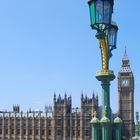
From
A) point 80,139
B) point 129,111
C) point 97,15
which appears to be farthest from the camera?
point 129,111

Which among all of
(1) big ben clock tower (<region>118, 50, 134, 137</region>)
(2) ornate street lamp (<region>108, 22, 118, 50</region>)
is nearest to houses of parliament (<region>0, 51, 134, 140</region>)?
(1) big ben clock tower (<region>118, 50, 134, 137</region>)

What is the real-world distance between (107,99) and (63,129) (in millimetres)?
91358

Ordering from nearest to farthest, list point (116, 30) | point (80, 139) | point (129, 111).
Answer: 1. point (116, 30)
2. point (80, 139)
3. point (129, 111)

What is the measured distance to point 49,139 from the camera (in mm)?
102625

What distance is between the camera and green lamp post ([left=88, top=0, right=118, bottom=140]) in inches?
427

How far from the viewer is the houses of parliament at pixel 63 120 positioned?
100m

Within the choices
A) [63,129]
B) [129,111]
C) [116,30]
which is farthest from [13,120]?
[116,30]

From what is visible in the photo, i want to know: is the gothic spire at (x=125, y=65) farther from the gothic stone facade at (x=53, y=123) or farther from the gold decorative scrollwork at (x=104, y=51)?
the gold decorative scrollwork at (x=104, y=51)

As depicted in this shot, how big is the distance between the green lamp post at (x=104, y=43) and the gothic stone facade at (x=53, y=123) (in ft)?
288

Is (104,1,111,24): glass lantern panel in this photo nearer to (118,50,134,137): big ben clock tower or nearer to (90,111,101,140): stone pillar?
(90,111,101,140): stone pillar

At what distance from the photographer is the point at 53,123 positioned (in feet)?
334

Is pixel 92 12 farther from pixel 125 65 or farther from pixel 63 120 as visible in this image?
pixel 125 65

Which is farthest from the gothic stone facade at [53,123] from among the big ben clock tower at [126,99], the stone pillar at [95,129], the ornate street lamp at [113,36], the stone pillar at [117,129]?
the stone pillar at [95,129]

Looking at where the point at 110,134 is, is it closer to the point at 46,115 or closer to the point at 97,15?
the point at 97,15
